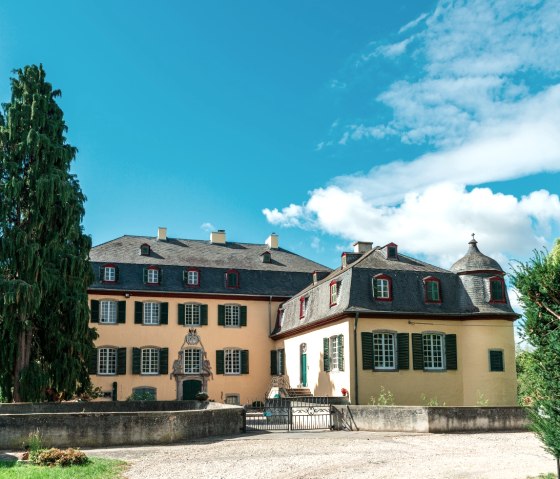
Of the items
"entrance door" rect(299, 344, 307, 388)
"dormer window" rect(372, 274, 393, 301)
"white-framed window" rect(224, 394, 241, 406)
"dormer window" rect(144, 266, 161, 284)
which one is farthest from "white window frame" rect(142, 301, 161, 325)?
"dormer window" rect(372, 274, 393, 301)

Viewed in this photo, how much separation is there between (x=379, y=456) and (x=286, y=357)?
18.9 m

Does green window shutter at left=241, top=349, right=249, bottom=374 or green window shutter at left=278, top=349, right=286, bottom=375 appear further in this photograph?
green window shutter at left=241, top=349, right=249, bottom=374

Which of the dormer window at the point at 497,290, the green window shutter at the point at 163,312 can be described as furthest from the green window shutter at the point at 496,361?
the green window shutter at the point at 163,312

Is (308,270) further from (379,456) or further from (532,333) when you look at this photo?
(532,333)

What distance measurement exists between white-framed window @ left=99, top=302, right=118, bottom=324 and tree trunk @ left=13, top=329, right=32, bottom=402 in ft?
31.5

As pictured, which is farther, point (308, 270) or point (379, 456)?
point (308, 270)

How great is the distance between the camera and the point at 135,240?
3662 centimetres

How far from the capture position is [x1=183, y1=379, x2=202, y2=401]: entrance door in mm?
32781

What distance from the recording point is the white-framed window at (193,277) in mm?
33906

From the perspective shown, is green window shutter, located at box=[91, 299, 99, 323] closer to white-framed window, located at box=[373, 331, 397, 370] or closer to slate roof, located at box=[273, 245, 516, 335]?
slate roof, located at box=[273, 245, 516, 335]

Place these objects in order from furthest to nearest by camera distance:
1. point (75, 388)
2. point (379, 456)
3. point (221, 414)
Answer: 1. point (75, 388)
2. point (221, 414)
3. point (379, 456)

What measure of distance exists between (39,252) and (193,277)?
1193 centimetres

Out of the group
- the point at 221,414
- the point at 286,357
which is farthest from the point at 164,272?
the point at 221,414

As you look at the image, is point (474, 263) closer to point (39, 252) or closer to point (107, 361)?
point (39, 252)
